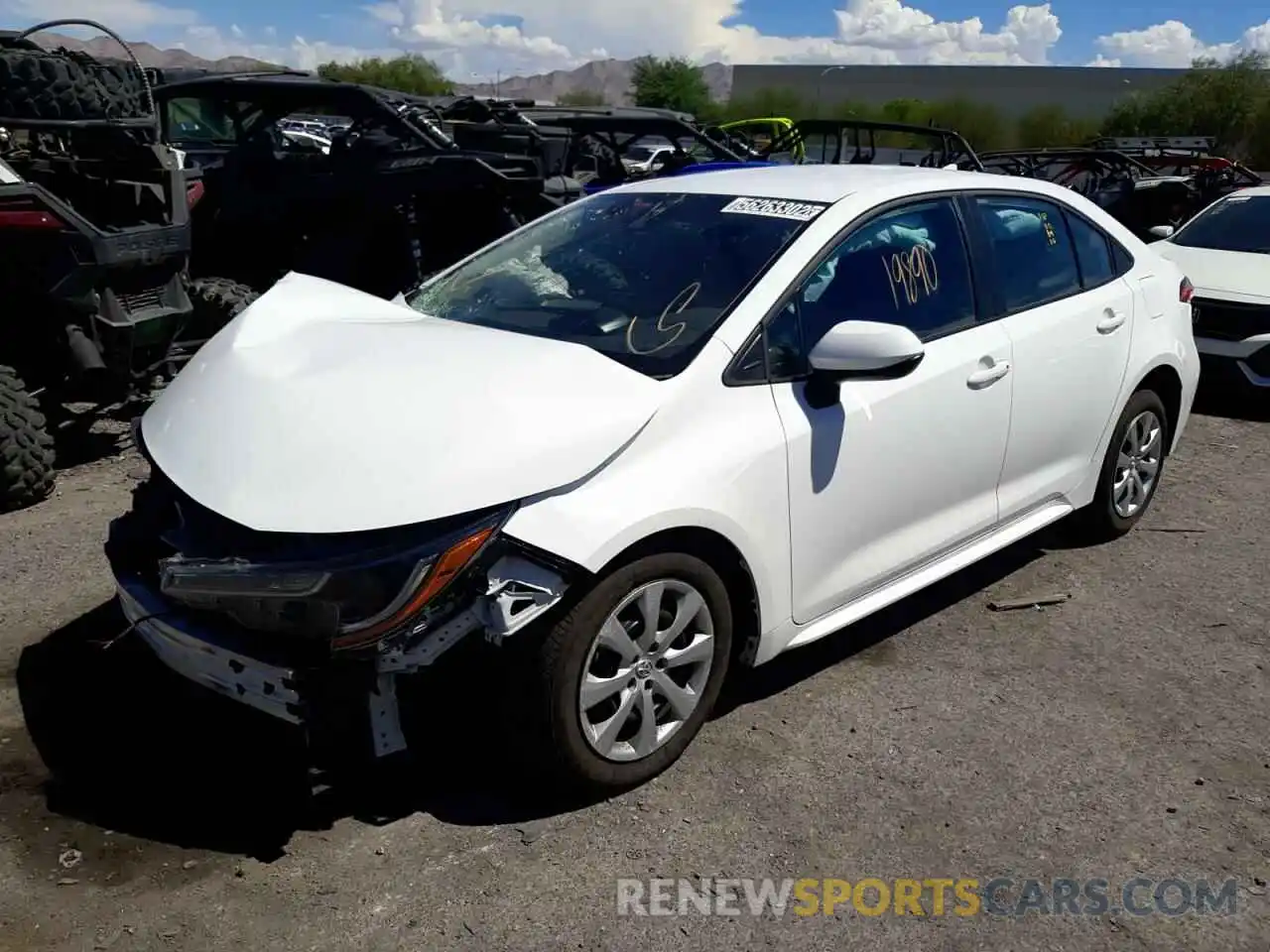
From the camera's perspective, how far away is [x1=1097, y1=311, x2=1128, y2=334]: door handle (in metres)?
4.43

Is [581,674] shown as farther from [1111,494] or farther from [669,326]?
[1111,494]

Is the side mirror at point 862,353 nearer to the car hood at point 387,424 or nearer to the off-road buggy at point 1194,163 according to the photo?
the car hood at point 387,424

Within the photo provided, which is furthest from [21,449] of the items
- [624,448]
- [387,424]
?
[624,448]

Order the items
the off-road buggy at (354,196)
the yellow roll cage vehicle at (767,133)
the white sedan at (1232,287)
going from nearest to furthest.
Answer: the off-road buggy at (354,196) < the white sedan at (1232,287) < the yellow roll cage vehicle at (767,133)

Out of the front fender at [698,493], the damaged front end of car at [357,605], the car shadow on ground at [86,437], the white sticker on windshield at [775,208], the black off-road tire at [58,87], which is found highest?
the black off-road tire at [58,87]

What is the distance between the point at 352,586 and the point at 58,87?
448 cm

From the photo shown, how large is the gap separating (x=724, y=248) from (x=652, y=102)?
7401 centimetres

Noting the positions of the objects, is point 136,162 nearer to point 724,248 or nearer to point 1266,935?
point 724,248

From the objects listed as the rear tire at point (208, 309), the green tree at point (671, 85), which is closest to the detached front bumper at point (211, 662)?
the rear tire at point (208, 309)

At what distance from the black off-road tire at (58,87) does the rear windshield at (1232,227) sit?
763 centimetres

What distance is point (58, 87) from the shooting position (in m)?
5.72

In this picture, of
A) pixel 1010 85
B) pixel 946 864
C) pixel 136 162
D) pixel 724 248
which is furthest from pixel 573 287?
pixel 1010 85

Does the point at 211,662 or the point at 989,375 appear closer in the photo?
the point at 211,662

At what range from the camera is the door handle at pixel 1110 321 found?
443 cm
